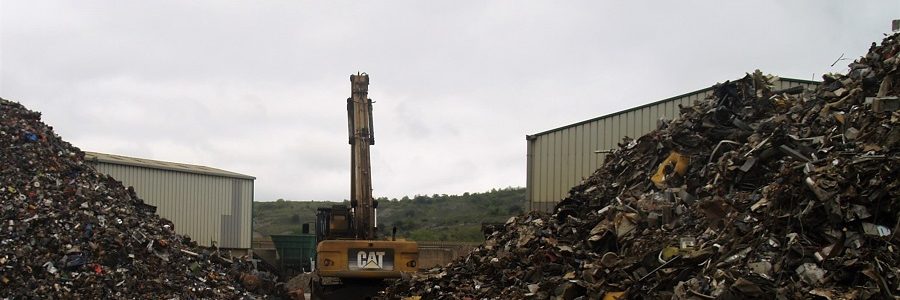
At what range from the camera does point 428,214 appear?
52.2 meters

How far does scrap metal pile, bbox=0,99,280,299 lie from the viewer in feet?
39.1

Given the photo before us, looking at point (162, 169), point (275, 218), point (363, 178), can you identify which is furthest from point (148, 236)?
point (275, 218)

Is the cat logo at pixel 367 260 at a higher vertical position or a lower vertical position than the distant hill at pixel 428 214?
higher

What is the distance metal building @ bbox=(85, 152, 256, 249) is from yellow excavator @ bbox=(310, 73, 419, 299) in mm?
6496

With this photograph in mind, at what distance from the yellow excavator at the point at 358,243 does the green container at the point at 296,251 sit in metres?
10.2

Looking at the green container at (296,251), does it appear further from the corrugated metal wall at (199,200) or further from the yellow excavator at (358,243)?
the yellow excavator at (358,243)

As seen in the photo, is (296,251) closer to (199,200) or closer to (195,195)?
(199,200)

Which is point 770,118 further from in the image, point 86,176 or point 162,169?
point 162,169

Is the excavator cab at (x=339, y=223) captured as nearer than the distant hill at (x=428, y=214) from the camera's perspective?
Yes

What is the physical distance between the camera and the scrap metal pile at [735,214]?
650 centimetres

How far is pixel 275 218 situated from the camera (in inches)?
2149

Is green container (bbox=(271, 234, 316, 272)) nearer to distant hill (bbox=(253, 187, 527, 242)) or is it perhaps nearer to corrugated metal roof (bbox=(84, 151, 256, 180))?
corrugated metal roof (bbox=(84, 151, 256, 180))

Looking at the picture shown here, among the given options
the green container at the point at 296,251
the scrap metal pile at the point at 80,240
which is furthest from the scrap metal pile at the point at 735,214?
the green container at the point at 296,251

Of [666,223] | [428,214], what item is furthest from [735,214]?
[428,214]
